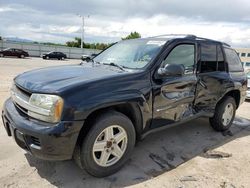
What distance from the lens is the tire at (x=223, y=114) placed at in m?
5.14

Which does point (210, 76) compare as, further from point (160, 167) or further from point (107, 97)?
point (107, 97)

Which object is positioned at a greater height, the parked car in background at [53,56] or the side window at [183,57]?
the side window at [183,57]

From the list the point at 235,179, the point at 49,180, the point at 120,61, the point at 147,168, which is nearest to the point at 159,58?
the point at 120,61

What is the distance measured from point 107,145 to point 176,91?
135 cm

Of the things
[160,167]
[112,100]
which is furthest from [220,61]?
[112,100]

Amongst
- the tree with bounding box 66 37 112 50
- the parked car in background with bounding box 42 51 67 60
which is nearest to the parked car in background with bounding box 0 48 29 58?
the parked car in background with bounding box 42 51 67 60

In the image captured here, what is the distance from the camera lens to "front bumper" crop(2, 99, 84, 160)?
2766 millimetres

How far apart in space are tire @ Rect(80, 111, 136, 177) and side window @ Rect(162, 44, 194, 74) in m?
1.15

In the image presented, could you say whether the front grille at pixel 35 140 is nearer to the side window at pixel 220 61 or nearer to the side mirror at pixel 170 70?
the side mirror at pixel 170 70

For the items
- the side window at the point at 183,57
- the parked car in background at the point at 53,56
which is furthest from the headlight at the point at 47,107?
the parked car in background at the point at 53,56

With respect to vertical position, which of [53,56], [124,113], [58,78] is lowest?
[53,56]

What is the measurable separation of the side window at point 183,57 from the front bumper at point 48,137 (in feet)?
5.71

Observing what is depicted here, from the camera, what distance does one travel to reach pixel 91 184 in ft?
10.3

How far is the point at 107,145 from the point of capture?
10.7ft
